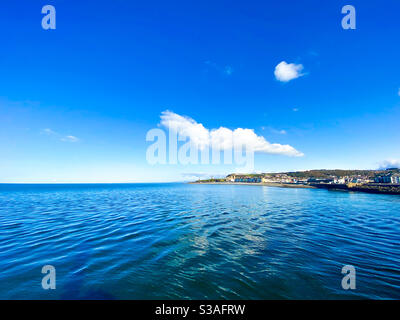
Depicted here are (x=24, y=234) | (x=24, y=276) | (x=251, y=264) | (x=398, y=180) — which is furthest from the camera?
(x=398, y=180)

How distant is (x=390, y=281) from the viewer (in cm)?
593

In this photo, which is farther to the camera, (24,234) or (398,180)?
(398,180)

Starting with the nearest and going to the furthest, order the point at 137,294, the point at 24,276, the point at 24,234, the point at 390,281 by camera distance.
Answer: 1. the point at 137,294
2. the point at 390,281
3. the point at 24,276
4. the point at 24,234

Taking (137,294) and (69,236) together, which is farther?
(69,236)

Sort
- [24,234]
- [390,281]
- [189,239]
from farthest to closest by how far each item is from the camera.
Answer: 1. [24,234]
2. [189,239]
3. [390,281]

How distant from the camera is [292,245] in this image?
30.2 feet
